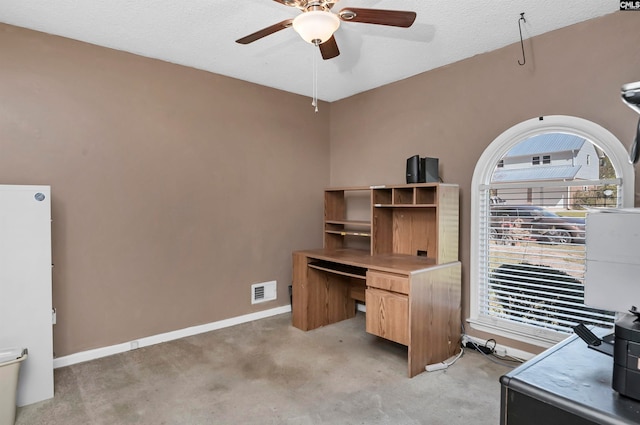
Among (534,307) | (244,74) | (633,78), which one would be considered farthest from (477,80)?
(244,74)

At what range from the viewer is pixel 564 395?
103 cm

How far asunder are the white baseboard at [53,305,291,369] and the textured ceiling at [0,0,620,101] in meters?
2.54

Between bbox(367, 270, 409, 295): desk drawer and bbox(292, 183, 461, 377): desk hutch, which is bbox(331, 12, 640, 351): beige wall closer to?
bbox(292, 183, 461, 377): desk hutch

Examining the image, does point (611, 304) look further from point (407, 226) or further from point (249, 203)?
point (249, 203)

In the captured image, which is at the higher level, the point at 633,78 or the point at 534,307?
the point at 633,78

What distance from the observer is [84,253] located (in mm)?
2943

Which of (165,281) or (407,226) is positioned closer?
(165,281)

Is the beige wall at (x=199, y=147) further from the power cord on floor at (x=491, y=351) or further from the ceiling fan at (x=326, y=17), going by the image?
the ceiling fan at (x=326, y=17)

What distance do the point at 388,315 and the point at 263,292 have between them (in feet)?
5.46

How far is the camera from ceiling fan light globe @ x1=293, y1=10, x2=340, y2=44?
1.88m

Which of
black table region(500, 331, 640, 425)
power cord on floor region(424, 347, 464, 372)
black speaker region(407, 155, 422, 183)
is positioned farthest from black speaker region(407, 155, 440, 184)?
black table region(500, 331, 640, 425)

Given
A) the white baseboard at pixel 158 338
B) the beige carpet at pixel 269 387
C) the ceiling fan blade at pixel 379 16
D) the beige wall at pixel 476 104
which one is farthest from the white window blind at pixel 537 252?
the white baseboard at pixel 158 338

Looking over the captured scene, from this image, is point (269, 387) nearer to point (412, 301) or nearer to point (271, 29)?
point (412, 301)

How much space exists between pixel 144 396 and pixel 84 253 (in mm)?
1283
